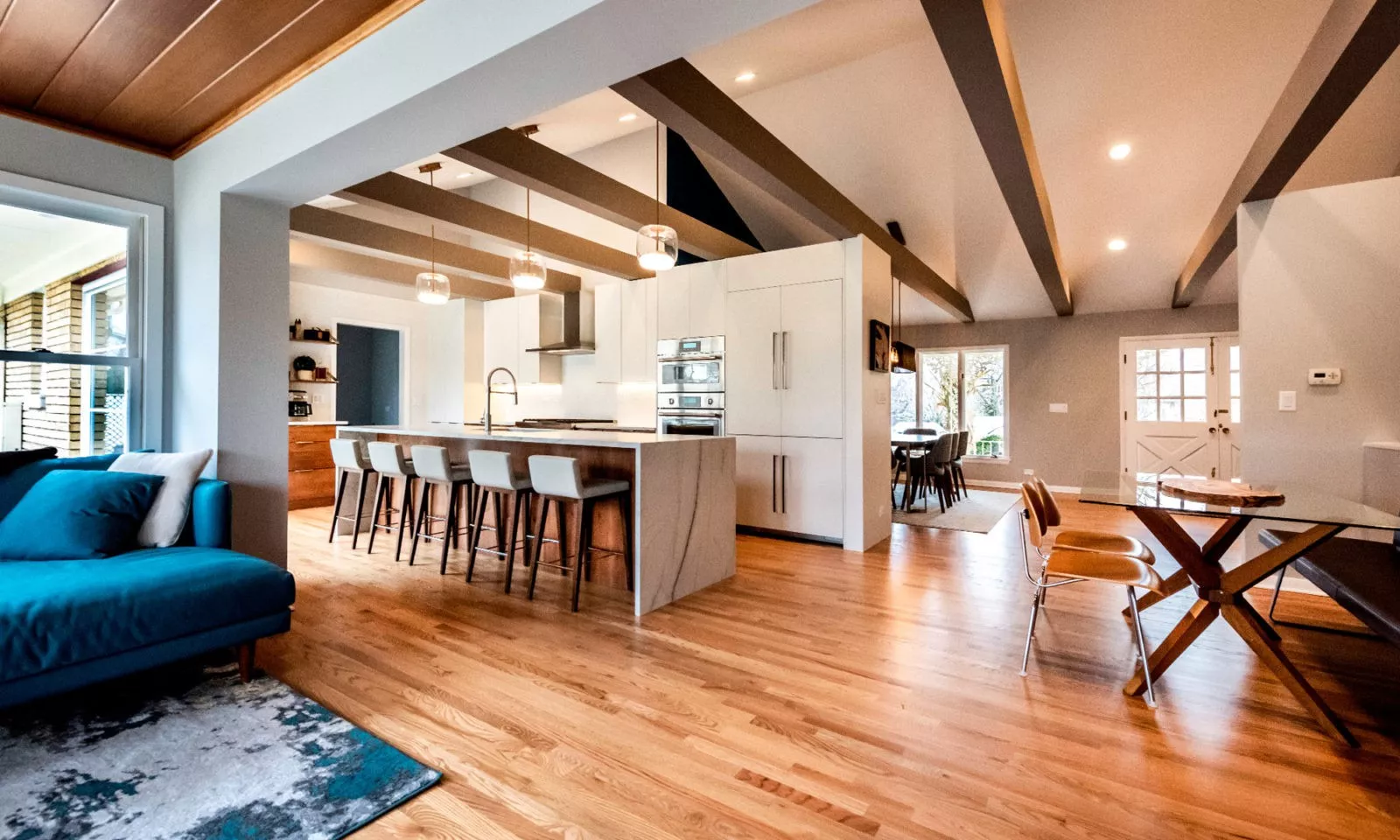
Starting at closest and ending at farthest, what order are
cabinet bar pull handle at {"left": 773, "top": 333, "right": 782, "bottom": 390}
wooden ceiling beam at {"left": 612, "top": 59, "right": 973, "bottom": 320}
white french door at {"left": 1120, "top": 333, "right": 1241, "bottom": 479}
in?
wooden ceiling beam at {"left": 612, "top": 59, "right": 973, "bottom": 320} → cabinet bar pull handle at {"left": 773, "top": 333, "right": 782, "bottom": 390} → white french door at {"left": 1120, "top": 333, "right": 1241, "bottom": 479}

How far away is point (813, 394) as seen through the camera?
496cm

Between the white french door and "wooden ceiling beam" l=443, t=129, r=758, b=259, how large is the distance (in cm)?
603

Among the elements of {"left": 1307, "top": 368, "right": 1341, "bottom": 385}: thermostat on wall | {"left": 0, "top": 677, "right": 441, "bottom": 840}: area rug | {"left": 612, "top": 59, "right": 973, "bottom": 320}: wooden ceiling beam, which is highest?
{"left": 612, "top": 59, "right": 973, "bottom": 320}: wooden ceiling beam

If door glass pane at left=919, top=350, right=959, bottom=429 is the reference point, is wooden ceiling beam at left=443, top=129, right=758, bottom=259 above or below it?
above

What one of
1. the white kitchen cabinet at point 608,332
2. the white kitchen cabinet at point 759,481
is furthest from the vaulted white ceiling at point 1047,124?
the white kitchen cabinet at point 759,481

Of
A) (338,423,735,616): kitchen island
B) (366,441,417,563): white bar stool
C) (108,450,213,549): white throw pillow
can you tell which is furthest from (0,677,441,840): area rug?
(366,441,417,563): white bar stool

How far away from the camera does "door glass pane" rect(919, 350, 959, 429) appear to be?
29.9 ft

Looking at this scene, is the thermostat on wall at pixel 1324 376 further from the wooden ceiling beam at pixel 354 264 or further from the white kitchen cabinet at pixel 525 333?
the wooden ceiling beam at pixel 354 264

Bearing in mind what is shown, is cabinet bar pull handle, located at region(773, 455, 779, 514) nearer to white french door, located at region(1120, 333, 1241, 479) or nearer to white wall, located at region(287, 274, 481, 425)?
white wall, located at region(287, 274, 481, 425)

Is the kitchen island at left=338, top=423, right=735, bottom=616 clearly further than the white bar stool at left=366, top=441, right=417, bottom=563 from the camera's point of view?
No

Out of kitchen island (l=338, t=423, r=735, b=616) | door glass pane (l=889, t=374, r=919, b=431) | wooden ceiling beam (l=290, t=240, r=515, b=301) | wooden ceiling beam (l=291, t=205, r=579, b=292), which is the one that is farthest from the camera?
door glass pane (l=889, t=374, r=919, b=431)

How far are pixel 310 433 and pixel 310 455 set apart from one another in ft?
0.77

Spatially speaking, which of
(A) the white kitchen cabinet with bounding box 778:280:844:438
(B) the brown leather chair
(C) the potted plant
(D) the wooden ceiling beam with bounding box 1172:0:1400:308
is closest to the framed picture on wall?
(A) the white kitchen cabinet with bounding box 778:280:844:438

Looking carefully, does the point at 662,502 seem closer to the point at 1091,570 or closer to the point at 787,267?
the point at 1091,570
